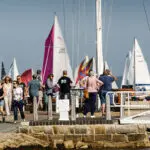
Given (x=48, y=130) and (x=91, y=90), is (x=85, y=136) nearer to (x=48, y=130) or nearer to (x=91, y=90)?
(x=48, y=130)

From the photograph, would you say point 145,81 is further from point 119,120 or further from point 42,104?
point 119,120

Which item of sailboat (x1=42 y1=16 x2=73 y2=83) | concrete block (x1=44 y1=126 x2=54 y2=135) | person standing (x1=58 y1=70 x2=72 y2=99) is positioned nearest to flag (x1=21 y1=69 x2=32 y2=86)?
sailboat (x1=42 y1=16 x2=73 y2=83)

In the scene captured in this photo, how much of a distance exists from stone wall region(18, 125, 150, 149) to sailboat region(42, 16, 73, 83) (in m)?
29.3

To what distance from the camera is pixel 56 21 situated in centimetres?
5791

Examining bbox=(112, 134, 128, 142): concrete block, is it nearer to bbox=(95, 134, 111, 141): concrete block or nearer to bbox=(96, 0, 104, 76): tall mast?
bbox=(95, 134, 111, 141): concrete block

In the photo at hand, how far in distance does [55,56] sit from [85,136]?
30550mm

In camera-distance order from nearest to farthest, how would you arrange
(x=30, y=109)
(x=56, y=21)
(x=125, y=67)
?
(x=30, y=109), (x=56, y=21), (x=125, y=67)

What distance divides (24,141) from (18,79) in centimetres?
619

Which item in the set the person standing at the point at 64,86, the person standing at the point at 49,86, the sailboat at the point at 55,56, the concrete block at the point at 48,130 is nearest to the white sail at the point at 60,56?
the sailboat at the point at 55,56

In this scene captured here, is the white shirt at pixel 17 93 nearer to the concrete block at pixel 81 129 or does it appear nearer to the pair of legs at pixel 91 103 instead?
the pair of legs at pixel 91 103

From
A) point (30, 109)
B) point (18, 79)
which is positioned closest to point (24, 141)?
point (18, 79)

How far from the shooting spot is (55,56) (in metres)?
55.1

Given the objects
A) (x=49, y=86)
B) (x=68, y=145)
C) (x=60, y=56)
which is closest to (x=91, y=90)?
(x=68, y=145)

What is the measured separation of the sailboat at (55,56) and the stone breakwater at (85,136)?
96.0 feet
